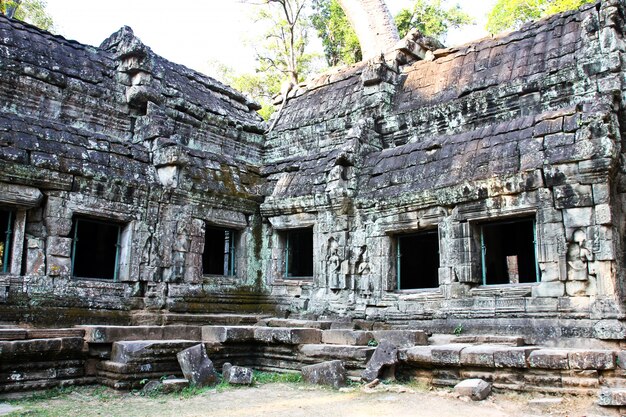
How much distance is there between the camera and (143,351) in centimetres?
721

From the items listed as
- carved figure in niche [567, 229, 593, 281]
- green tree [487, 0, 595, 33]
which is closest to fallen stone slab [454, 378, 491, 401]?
carved figure in niche [567, 229, 593, 281]

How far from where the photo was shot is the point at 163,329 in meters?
8.21

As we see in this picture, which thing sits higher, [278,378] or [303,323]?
[303,323]

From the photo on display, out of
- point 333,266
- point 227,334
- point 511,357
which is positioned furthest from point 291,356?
point 511,357

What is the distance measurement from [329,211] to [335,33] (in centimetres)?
1844

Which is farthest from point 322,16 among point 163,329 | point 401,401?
point 401,401

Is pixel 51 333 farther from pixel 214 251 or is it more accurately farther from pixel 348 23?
pixel 348 23

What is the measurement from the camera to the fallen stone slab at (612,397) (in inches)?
216

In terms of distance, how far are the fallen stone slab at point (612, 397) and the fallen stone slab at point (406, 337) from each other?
8.52 ft

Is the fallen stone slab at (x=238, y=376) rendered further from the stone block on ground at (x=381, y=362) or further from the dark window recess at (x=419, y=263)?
the dark window recess at (x=419, y=263)

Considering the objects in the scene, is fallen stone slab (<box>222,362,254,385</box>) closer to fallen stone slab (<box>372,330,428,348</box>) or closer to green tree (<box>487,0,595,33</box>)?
fallen stone slab (<box>372,330,428,348</box>)

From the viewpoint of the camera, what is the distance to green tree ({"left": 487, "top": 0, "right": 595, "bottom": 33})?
2047 centimetres

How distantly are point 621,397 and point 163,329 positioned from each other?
576 centimetres

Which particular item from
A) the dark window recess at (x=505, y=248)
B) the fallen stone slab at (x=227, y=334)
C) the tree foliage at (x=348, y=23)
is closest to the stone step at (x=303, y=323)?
the fallen stone slab at (x=227, y=334)
